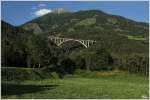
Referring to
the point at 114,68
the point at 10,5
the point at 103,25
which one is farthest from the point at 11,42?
the point at 103,25

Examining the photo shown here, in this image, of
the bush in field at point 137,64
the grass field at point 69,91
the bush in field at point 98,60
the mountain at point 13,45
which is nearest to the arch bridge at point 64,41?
the bush in field at point 98,60

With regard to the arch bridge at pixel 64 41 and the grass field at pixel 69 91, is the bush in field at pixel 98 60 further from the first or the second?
the grass field at pixel 69 91

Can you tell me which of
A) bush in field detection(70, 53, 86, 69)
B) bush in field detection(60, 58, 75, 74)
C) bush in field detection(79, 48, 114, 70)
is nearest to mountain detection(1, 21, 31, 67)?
bush in field detection(60, 58, 75, 74)

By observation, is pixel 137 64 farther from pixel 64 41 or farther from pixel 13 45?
pixel 64 41

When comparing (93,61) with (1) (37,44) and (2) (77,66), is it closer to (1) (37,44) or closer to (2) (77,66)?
(2) (77,66)

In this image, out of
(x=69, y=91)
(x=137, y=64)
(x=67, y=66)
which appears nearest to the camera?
(x=69, y=91)

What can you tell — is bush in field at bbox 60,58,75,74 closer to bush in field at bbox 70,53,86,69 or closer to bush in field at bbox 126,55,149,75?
bush in field at bbox 70,53,86,69

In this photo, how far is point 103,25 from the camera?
234 feet

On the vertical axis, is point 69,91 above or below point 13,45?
below

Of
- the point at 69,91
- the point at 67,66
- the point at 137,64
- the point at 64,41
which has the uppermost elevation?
the point at 64,41

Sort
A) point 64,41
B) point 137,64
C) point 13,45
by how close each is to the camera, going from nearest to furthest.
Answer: point 13,45 < point 137,64 < point 64,41

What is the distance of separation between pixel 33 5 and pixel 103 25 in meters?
61.8

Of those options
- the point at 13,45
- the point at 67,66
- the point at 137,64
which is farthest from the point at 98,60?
the point at 13,45

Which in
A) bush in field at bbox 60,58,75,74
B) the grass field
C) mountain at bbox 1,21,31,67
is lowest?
bush in field at bbox 60,58,75,74
